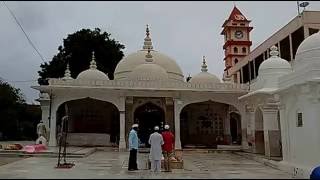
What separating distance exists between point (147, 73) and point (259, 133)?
7.45 m

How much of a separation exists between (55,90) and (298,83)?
13.1 metres

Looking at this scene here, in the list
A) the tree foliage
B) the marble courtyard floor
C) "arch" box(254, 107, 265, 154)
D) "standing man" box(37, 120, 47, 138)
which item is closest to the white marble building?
"arch" box(254, 107, 265, 154)

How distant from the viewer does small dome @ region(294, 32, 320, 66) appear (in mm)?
12431

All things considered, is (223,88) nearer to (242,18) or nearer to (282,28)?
(282,28)

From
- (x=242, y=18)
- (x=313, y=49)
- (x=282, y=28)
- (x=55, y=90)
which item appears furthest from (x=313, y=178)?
(x=242, y=18)

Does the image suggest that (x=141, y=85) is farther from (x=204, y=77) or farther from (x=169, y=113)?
(x=204, y=77)

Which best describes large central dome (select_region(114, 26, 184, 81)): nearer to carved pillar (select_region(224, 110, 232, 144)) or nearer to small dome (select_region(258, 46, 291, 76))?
carved pillar (select_region(224, 110, 232, 144))

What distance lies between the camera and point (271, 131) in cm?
1675

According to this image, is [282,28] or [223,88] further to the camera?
[282,28]

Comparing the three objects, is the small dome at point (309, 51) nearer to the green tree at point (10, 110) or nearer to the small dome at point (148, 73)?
the small dome at point (148, 73)

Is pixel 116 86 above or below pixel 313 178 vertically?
above

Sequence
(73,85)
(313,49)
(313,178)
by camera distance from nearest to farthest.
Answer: (313,178), (313,49), (73,85)

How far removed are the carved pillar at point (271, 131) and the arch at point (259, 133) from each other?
4.84 ft

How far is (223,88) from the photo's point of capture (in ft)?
73.0
